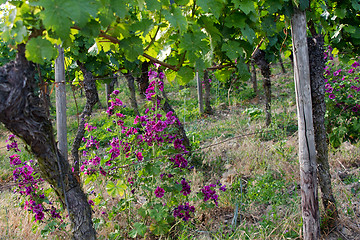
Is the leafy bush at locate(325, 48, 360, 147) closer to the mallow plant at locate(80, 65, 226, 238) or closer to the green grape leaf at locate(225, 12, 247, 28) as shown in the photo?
the mallow plant at locate(80, 65, 226, 238)

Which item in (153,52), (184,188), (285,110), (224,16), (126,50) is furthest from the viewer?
(285,110)

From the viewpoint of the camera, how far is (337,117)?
14.3 ft

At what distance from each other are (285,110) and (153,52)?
576 cm

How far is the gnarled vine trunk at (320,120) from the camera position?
Result: 2.46 m

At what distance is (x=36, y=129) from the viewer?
5.38 ft

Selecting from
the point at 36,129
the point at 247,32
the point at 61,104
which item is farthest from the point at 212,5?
the point at 61,104

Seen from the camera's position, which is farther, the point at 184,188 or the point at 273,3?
the point at 184,188

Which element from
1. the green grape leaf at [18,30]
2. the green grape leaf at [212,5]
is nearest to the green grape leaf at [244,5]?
the green grape leaf at [212,5]

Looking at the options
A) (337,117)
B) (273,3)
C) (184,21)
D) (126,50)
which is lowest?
(337,117)

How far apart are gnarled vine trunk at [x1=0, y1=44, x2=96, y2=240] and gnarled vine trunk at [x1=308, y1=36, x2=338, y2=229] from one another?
6.40 ft

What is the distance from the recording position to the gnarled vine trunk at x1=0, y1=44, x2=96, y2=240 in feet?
4.68

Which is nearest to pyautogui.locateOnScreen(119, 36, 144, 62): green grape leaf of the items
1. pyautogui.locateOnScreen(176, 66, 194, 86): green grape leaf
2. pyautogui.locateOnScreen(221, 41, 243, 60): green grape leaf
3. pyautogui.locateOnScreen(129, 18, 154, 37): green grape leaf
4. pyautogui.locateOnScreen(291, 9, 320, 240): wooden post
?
pyautogui.locateOnScreen(129, 18, 154, 37): green grape leaf

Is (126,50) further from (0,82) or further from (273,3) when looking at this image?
(273,3)

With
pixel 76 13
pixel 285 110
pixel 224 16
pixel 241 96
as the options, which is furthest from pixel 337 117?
pixel 241 96
